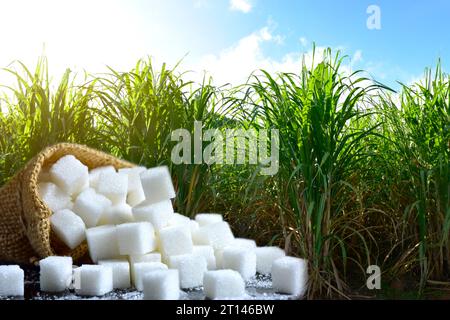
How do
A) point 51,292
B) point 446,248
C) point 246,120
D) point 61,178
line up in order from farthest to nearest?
point 246,120 → point 446,248 → point 61,178 → point 51,292

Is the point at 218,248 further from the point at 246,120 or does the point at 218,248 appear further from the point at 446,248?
the point at 446,248

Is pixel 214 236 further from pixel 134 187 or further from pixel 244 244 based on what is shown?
pixel 134 187

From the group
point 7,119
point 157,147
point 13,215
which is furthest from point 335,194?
point 7,119

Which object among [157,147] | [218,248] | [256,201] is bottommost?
[218,248]

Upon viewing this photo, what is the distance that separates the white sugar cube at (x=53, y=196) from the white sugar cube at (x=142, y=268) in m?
0.46

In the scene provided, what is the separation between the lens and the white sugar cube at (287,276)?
6.01ft

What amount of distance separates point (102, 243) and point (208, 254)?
0.35 m

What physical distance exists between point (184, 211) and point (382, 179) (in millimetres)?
849

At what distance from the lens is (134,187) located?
2244 mm

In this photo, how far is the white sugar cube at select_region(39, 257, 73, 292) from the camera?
180 centimetres

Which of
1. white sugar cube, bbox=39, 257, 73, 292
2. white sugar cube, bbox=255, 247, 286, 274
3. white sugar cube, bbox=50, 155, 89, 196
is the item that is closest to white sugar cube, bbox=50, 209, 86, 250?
white sugar cube, bbox=50, 155, 89, 196
